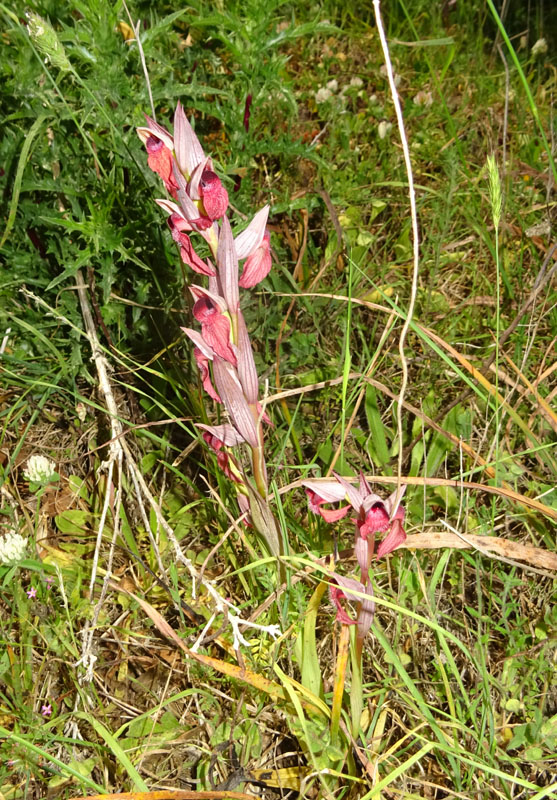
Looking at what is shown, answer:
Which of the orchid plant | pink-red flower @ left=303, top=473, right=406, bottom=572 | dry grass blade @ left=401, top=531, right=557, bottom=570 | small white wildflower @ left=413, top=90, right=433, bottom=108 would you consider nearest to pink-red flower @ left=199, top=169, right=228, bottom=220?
the orchid plant

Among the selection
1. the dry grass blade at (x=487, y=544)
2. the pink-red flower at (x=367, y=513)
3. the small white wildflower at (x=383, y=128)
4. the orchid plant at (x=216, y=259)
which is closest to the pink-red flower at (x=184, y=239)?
the orchid plant at (x=216, y=259)

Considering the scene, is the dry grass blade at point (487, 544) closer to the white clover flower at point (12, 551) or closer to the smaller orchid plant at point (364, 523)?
the smaller orchid plant at point (364, 523)

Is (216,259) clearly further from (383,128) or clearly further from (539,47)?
(539,47)

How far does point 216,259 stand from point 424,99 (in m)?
2.00

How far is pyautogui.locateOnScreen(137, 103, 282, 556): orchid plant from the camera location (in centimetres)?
104

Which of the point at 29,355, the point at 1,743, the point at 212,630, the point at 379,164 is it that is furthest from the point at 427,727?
the point at 379,164

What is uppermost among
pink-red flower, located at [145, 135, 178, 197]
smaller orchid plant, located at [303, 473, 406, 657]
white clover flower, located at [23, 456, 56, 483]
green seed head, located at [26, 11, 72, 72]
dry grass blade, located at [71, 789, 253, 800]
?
green seed head, located at [26, 11, 72, 72]

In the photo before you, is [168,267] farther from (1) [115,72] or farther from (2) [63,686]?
(2) [63,686]

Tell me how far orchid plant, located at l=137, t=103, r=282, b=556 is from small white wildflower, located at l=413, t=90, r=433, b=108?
→ 6.09 ft

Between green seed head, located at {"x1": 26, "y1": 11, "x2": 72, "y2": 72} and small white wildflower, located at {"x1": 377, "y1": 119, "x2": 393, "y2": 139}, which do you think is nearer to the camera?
green seed head, located at {"x1": 26, "y1": 11, "x2": 72, "y2": 72}

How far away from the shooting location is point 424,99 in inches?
106

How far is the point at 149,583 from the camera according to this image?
184 cm

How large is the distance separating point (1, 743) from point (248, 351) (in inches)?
44.3

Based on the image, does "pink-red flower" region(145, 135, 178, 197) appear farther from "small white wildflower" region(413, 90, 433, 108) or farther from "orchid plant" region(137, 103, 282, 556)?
"small white wildflower" region(413, 90, 433, 108)
